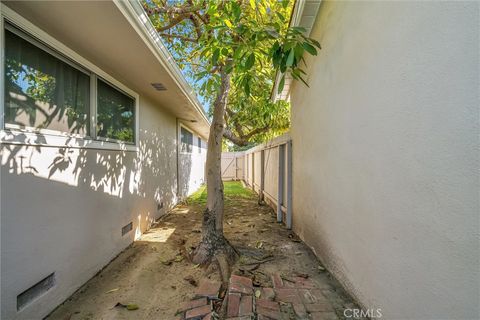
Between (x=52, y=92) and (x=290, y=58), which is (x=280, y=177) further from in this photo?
(x=52, y=92)

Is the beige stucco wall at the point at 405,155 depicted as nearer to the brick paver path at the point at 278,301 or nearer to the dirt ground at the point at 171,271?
the brick paver path at the point at 278,301

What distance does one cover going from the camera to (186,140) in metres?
9.48

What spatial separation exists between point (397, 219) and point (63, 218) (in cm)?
326

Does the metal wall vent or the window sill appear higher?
the metal wall vent

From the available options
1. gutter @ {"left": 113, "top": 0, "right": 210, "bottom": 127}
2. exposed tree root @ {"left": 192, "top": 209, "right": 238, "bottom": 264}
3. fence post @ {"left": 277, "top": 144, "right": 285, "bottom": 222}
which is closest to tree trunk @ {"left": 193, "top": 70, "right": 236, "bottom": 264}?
exposed tree root @ {"left": 192, "top": 209, "right": 238, "bottom": 264}

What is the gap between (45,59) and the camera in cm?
242

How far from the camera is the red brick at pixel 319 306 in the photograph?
218 centimetres

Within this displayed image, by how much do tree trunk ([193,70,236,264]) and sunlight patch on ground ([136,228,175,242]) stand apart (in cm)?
130

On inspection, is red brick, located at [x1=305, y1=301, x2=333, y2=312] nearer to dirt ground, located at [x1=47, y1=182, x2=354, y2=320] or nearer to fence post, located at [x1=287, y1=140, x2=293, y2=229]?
dirt ground, located at [x1=47, y1=182, x2=354, y2=320]

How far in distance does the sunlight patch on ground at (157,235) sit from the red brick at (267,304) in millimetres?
2602

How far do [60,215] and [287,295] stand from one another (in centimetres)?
263

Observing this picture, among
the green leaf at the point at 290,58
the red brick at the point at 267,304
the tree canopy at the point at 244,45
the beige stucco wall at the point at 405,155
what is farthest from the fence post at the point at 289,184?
the green leaf at the point at 290,58

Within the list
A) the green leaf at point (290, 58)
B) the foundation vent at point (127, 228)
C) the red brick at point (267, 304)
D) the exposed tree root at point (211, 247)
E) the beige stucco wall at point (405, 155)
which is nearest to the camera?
the beige stucco wall at point (405, 155)

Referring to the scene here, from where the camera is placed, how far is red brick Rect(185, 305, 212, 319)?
2.11 metres
